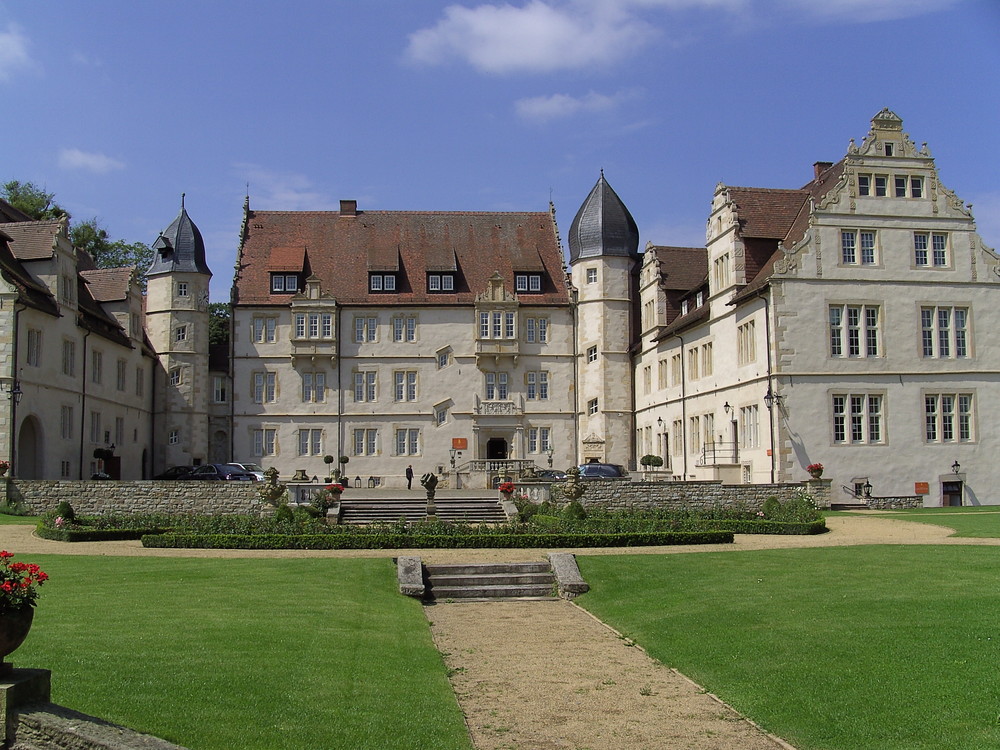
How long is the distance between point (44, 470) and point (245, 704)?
1504 inches

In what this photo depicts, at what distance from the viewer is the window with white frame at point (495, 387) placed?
5941 centimetres

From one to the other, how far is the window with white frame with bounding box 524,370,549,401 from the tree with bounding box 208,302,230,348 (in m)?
25.3

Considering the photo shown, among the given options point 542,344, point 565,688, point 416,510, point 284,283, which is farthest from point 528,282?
point 565,688

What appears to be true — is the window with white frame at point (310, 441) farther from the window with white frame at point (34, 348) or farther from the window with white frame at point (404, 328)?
the window with white frame at point (34, 348)

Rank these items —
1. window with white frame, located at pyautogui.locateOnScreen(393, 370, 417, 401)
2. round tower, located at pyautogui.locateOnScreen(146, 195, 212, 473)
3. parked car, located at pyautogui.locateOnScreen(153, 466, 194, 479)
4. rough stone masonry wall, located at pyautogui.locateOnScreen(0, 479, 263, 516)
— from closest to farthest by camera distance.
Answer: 1. rough stone masonry wall, located at pyautogui.locateOnScreen(0, 479, 263, 516)
2. parked car, located at pyautogui.locateOnScreen(153, 466, 194, 479)
3. round tower, located at pyautogui.locateOnScreen(146, 195, 212, 473)
4. window with white frame, located at pyautogui.locateOnScreen(393, 370, 417, 401)

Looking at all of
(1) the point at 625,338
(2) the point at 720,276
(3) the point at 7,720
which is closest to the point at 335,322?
(1) the point at 625,338

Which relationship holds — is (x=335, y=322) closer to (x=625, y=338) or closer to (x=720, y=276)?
(x=625, y=338)

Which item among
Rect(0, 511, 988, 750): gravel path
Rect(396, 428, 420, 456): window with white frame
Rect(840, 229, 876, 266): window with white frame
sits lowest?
Rect(0, 511, 988, 750): gravel path

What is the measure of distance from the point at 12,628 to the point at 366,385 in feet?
168

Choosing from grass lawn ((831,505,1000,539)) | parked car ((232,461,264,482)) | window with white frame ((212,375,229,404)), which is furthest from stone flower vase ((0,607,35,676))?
window with white frame ((212,375,229,404))

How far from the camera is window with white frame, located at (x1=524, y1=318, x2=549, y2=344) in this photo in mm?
59875

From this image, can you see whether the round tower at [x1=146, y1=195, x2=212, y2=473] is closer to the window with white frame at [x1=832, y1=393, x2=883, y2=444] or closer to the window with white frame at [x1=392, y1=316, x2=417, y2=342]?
the window with white frame at [x1=392, y1=316, x2=417, y2=342]

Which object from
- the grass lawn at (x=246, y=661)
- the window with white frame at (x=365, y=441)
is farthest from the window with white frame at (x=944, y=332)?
the grass lawn at (x=246, y=661)

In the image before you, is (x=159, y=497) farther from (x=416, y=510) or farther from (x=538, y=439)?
(x=538, y=439)
